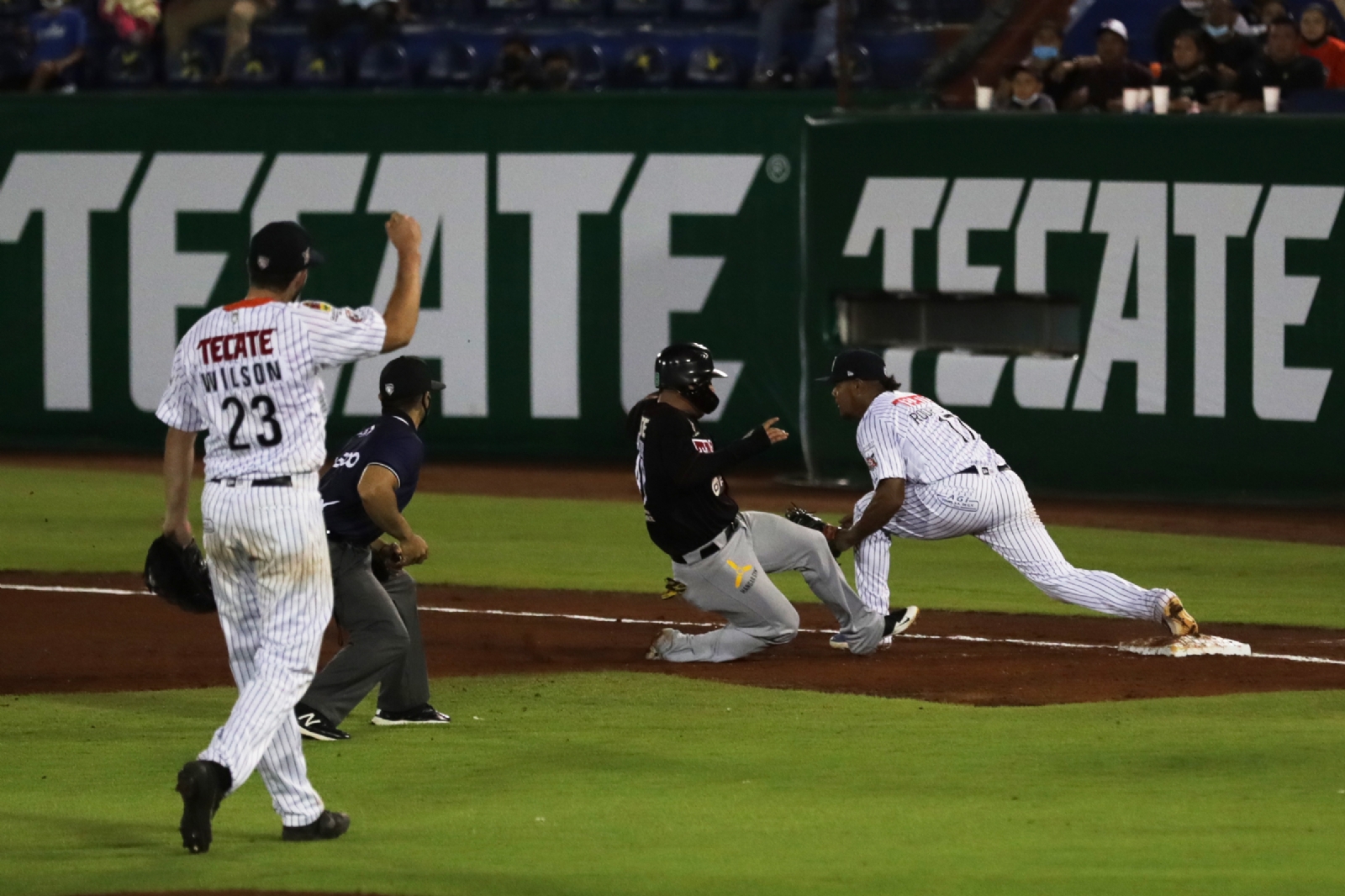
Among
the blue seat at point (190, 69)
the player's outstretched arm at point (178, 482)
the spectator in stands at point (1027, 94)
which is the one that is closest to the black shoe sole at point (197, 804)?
the player's outstretched arm at point (178, 482)

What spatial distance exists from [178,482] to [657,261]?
1328 centimetres

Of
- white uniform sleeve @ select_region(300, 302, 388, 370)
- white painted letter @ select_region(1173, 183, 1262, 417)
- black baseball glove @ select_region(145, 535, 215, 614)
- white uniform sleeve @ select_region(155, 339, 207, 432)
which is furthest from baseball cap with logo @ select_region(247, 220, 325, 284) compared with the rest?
white painted letter @ select_region(1173, 183, 1262, 417)

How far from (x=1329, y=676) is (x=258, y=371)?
5.80 metres

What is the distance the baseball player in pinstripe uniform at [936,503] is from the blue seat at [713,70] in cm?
1001

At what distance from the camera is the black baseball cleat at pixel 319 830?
7031 millimetres

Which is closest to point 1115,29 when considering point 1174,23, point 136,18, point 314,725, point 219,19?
point 1174,23

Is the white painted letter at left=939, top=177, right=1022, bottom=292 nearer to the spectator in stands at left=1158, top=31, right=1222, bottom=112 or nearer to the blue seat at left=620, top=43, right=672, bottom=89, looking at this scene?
the spectator in stands at left=1158, top=31, right=1222, bottom=112

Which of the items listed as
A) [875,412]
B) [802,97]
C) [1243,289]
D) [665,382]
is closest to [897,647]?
[875,412]

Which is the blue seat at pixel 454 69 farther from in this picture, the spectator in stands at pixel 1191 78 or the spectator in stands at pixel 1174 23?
the spectator in stands at pixel 1191 78

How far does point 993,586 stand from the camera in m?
14.1

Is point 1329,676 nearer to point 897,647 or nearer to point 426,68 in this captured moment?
point 897,647

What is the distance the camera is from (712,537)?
34.8 ft

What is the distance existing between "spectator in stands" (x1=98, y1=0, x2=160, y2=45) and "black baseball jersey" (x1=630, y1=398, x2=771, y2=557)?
43.6 ft

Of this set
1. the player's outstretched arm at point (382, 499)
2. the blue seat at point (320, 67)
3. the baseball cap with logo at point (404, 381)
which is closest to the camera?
the player's outstretched arm at point (382, 499)
